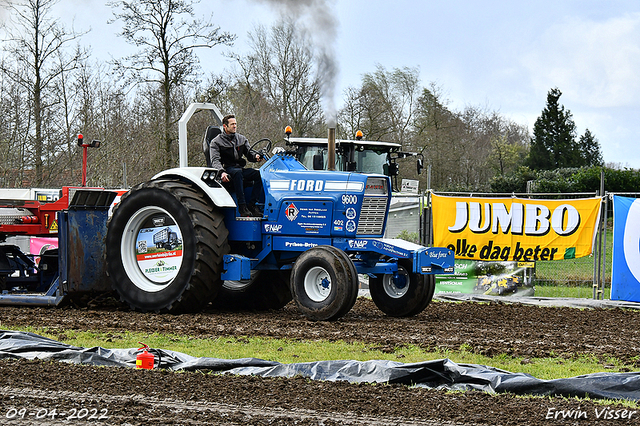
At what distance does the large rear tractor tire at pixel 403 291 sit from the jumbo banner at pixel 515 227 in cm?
345

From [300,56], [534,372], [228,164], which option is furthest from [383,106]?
[534,372]

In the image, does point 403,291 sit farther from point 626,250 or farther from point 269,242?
point 626,250

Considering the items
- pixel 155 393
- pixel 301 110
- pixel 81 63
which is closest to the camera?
pixel 155 393

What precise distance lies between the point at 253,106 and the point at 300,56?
11.6m

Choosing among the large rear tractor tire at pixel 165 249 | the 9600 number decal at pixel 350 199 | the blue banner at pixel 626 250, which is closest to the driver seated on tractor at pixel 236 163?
the large rear tractor tire at pixel 165 249

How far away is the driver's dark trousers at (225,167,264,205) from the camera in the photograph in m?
10.1

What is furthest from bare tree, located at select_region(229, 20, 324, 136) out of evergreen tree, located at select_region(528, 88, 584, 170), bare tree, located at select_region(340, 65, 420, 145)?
evergreen tree, located at select_region(528, 88, 584, 170)

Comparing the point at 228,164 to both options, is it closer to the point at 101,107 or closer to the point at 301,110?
the point at 301,110

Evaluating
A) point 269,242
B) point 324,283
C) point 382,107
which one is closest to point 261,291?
point 269,242

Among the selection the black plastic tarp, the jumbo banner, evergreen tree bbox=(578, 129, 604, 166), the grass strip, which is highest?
evergreen tree bbox=(578, 129, 604, 166)

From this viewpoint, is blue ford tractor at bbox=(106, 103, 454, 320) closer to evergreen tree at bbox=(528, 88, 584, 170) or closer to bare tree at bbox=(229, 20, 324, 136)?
bare tree at bbox=(229, 20, 324, 136)

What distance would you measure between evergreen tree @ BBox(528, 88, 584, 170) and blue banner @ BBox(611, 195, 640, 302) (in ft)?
132

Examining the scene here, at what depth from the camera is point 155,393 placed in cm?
512

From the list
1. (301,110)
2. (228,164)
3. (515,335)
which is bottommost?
(515,335)
